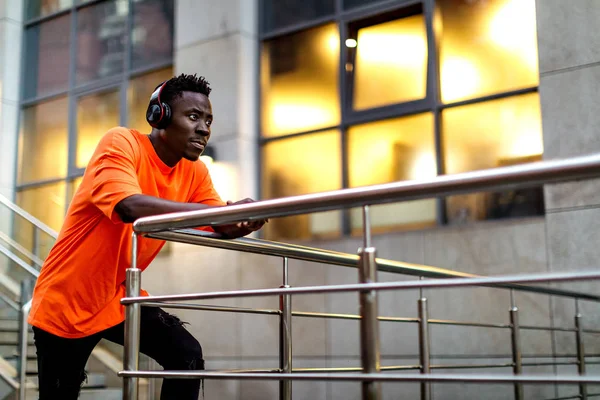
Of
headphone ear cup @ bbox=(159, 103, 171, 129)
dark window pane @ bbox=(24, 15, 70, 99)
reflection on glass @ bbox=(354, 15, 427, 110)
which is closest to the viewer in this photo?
headphone ear cup @ bbox=(159, 103, 171, 129)

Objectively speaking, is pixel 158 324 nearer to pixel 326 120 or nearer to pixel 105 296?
pixel 105 296

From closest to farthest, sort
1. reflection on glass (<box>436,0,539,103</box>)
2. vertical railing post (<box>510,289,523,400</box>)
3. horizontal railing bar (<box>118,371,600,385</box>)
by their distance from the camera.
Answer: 1. horizontal railing bar (<box>118,371,600,385</box>)
2. vertical railing post (<box>510,289,523,400</box>)
3. reflection on glass (<box>436,0,539,103</box>)

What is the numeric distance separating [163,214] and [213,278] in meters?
5.77

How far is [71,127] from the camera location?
1071 cm

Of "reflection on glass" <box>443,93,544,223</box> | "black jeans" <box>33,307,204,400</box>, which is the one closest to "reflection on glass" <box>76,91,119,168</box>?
"reflection on glass" <box>443,93,544,223</box>

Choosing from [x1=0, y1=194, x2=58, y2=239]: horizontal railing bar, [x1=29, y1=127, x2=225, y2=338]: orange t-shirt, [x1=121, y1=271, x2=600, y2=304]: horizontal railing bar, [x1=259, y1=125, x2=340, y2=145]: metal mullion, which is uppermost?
[x1=259, y1=125, x2=340, y2=145]: metal mullion

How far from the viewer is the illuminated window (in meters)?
7.54

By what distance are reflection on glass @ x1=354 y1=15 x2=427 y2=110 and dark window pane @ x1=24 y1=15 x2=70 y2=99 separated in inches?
196

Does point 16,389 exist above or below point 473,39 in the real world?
below

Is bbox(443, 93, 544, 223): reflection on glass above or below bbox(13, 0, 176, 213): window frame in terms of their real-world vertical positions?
below

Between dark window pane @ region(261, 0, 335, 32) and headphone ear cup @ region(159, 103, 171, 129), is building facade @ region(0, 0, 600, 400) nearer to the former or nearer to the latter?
dark window pane @ region(261, 0, 335, 32)

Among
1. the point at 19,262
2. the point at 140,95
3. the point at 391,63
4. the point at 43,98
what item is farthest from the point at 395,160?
the point at 43,98

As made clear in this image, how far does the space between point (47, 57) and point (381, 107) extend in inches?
235

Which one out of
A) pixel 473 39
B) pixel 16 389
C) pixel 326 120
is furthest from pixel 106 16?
pixel 16 389
